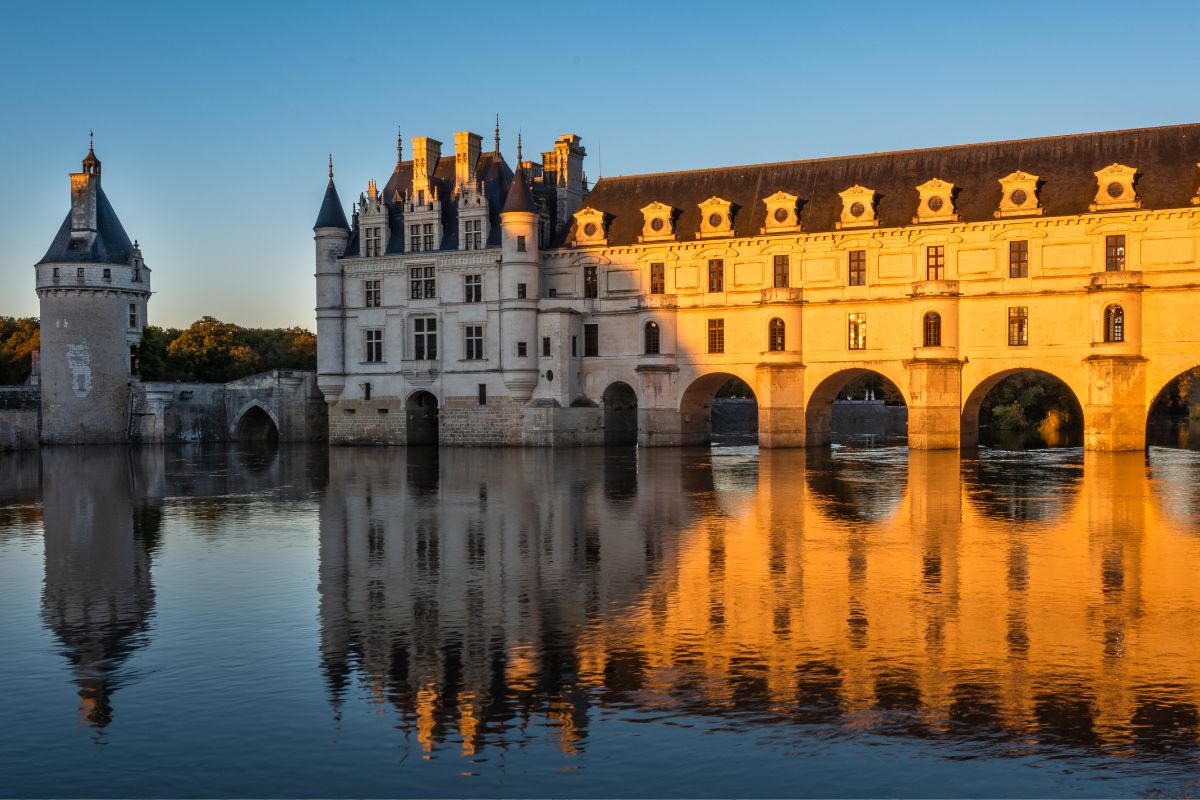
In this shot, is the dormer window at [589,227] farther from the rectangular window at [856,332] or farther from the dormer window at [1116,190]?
the dormer window at [1116,190]

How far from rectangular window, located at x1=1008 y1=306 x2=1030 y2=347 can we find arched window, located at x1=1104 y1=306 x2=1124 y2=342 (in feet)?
9.69

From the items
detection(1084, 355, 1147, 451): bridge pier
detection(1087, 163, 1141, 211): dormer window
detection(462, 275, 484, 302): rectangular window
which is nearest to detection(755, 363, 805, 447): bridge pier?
detection(1084, 355, 1147, 451): bridge pier

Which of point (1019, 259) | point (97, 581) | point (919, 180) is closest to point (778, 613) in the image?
point (97, 581)

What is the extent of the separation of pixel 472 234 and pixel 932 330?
74.7 feet

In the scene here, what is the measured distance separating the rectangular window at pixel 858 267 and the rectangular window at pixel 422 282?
20.7 meters

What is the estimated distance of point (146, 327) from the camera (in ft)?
247

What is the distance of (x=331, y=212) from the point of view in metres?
64.8

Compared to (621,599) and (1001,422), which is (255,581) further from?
(1001,422)

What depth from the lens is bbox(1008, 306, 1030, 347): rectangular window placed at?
49300 millimetres

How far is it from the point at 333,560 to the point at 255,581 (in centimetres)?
235

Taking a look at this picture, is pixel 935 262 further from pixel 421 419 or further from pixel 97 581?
pixel 97 581

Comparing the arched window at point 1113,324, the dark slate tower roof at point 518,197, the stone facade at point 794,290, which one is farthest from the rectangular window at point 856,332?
the dark slate tower roof at point 518,197

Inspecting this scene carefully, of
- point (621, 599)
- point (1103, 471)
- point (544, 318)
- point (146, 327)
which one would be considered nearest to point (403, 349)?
point (544, 318)

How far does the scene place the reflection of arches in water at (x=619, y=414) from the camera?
5984cm
